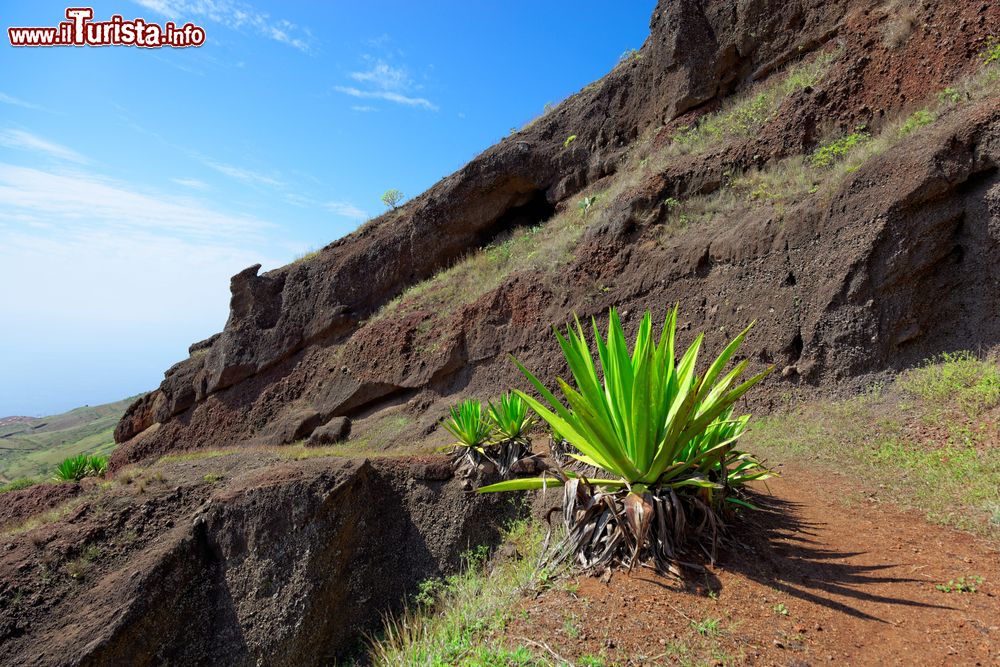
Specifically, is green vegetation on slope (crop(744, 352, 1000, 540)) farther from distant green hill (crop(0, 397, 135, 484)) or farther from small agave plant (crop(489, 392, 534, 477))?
distant green hill (crop(0, 397, 135, 484))

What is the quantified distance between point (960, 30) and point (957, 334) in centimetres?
563

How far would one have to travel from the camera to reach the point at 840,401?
6.92 m

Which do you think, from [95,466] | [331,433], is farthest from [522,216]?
[95,466]

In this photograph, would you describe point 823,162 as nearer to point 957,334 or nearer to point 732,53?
point 957,334

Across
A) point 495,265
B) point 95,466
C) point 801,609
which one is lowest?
point 801,609

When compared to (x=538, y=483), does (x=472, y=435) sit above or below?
below

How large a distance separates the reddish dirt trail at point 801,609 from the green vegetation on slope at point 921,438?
2.64 ft

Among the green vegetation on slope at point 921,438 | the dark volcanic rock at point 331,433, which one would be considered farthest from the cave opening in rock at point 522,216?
the green vegetation on slope at point 921,438

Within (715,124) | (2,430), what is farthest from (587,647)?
(2,430)

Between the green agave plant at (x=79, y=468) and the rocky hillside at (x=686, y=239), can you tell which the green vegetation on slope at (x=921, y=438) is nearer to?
the rocky hillside at (x=686, y=239)

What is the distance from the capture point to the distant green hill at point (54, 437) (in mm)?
49097

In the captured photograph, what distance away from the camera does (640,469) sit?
3.25 m

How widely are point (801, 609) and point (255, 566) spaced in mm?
5749

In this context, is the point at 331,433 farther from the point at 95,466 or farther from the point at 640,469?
the point at 640,469
